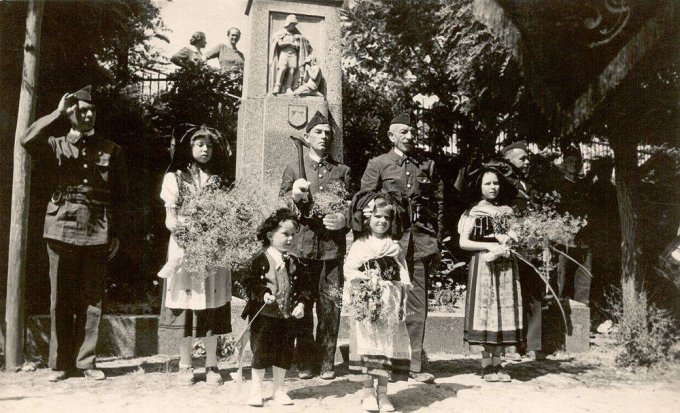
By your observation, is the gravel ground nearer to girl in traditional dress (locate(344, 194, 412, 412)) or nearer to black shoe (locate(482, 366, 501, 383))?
black shoe (locate(482, 366, 501, 383))

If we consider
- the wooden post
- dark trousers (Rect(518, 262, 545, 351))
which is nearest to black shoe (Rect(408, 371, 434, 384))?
dark trousers (Rect(518, 262, 545, 351))

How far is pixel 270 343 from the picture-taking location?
4.54 meters

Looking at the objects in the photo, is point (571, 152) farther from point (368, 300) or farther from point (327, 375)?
point (368, 300)

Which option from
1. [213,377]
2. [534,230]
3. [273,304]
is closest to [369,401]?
[273,304]

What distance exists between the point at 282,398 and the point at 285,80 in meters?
3.96

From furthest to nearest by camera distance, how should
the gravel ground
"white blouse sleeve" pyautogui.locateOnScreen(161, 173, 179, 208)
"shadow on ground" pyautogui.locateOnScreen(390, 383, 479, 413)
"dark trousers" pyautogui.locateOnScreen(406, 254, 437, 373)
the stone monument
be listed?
the stone monument → "dark trousers" pyautogui.locateOnScreen(406, 254, 437, 373) → "white blouse sleeve" pyautogui.locateOnScreen(161, 173, 179, 208) → "shadow on ground" pyautogui.locateOnScreen(390, 383, 479, 413) → the gravel ground

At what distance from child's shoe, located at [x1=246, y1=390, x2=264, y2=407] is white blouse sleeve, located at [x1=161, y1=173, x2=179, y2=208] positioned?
1.58 m

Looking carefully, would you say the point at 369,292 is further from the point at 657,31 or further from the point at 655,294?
the point at 655,294

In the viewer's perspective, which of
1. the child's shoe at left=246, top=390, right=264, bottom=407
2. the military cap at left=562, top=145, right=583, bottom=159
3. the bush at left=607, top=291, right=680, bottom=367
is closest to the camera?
the child's shoe at left=246, top=390, right=264, bottom=407

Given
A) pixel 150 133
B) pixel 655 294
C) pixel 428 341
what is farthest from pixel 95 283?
pixel 655 294

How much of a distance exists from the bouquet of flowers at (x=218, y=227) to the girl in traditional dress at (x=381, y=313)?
77 cm

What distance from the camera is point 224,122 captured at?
10141 mm

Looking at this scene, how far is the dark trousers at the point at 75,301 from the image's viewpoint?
5.18m

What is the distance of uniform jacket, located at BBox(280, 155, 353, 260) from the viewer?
5.32 meters
